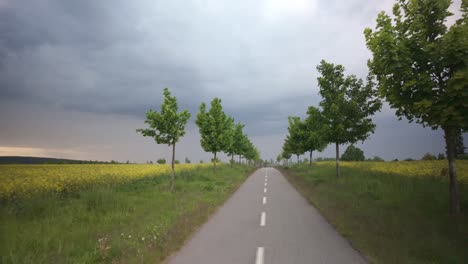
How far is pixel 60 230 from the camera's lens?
311 inches

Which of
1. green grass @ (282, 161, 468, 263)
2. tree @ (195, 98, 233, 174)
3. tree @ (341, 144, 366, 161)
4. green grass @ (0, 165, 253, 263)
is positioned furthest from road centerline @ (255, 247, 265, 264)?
tree @ (341, 144, 366, 161)

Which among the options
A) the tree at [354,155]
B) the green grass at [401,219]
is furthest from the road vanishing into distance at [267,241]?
the tree at [354,155]

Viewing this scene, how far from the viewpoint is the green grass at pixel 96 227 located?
6.12 m

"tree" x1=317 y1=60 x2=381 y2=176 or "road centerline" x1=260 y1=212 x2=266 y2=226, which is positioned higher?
"tree" x1=317 y1=60 x2=381 y2=176

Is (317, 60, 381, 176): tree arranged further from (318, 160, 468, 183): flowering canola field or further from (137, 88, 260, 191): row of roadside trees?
(137, 88, 260, 191): row of roadside trees

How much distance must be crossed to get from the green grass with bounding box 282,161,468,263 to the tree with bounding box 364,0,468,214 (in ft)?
4.97

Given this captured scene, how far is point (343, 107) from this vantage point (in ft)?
66.9

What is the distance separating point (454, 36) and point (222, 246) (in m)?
9.08

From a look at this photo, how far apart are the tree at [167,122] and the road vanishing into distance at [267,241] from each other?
7.66 metres

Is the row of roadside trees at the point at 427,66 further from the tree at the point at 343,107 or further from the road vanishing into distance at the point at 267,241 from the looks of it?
the tree at the point at 343,107

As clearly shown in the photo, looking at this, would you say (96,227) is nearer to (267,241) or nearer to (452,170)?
(267,241)

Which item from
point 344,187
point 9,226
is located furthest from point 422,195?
point 9,226

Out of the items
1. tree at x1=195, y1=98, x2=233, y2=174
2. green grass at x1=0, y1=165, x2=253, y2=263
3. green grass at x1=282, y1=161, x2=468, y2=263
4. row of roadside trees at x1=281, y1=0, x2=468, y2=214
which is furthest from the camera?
tree at x1=195, y1=98, x2=233, y2=174

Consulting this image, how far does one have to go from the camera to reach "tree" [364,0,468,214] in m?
7.95
